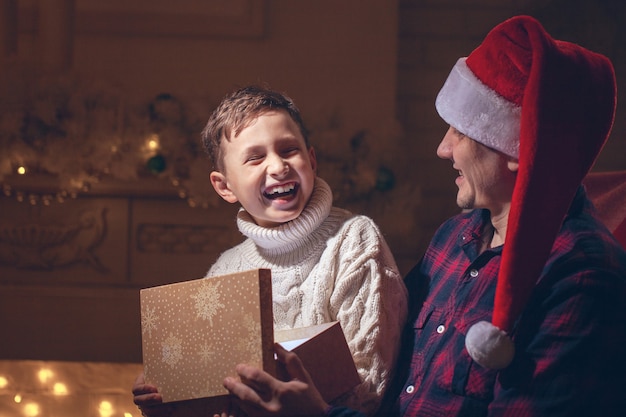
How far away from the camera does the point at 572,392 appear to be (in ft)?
3.60

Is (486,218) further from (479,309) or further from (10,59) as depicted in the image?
(10,59)

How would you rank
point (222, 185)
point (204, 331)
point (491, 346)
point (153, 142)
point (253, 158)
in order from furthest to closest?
point (153, 142), point (222, 185), point (253, 158), point (204, 331), point (491, 346)

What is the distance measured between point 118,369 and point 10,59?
144cm

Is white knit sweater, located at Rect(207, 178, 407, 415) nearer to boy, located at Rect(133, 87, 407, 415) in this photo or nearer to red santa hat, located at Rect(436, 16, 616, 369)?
boy, located at Rect(133, 87, 407, 415)

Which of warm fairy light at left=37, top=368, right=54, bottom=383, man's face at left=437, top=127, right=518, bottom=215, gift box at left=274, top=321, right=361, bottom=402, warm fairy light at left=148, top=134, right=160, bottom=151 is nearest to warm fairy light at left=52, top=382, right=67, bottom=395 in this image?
warm fairy light at left=37, top=368, right=54, bottom=383

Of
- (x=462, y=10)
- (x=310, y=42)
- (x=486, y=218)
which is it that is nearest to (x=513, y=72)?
(x=486, y=218)

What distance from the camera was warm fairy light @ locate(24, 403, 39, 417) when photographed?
2160 mm

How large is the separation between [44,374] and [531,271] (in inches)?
68.9

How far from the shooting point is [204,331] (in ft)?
4.04

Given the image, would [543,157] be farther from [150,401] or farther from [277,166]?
[150,401]

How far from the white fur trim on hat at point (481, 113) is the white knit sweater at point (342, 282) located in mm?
258

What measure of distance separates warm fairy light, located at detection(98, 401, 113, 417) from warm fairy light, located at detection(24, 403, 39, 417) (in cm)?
17

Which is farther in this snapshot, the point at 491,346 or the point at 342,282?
the point at 342,282

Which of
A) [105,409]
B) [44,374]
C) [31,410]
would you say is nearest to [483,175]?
[105,409]
